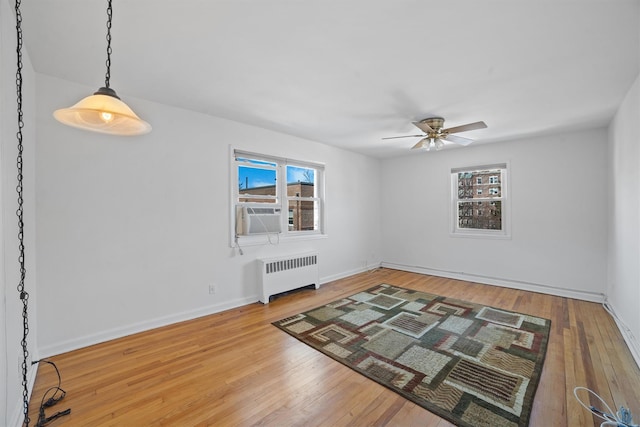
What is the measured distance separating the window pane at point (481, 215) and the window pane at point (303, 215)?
2.79 metres

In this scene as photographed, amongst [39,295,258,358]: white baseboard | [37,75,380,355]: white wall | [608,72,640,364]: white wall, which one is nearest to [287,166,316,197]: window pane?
[37,75,380,355]: white wall

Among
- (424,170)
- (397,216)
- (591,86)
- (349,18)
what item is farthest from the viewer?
(397,216)

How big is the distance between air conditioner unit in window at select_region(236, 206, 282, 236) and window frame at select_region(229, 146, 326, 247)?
0.20ft

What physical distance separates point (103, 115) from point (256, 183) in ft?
8.30

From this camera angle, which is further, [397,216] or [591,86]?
[397,216]

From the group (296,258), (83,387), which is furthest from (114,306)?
(296,258)

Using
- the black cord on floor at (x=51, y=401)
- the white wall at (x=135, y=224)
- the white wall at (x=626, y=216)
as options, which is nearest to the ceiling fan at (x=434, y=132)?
the white wall at (x=626, y=216)

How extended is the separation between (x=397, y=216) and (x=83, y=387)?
5.38 meters

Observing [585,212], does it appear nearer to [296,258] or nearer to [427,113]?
[427,113]

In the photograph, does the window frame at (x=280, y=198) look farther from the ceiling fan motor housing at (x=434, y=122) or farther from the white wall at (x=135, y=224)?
the ceiling fan motor housing at (x=434, y=122)

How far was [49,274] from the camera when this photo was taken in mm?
2441

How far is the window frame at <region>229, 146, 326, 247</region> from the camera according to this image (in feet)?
12.1

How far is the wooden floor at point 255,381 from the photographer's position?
1727mm

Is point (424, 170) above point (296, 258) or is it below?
above
